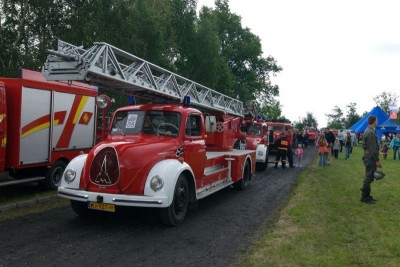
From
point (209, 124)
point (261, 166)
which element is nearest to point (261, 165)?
point (261, 166)

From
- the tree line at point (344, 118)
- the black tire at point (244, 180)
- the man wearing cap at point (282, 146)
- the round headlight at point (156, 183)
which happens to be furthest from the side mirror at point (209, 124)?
the tree line at point (344, 118)

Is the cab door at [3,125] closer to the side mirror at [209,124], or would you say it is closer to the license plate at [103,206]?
the license plate at [103,206]

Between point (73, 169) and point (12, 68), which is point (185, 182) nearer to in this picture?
point (73, 169)

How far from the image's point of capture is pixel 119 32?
62.4 ft

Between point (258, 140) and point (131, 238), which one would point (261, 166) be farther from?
point (131, 238)

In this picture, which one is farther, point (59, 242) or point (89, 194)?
point (89, 194)

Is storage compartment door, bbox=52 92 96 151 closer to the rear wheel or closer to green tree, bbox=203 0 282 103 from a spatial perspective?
the rear wheel

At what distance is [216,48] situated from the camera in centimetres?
2806

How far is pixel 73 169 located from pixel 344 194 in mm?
6822

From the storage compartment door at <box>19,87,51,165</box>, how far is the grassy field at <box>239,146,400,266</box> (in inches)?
221

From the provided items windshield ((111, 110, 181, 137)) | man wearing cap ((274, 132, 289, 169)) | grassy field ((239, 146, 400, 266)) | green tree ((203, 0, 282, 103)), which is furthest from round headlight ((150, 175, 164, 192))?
green tree ((203, 0, 282, 103))

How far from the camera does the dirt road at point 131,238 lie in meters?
5.04

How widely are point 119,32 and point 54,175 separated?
36.9ft

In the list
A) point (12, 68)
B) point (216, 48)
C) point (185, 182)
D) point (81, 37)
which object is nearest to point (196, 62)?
point (216, 48)
